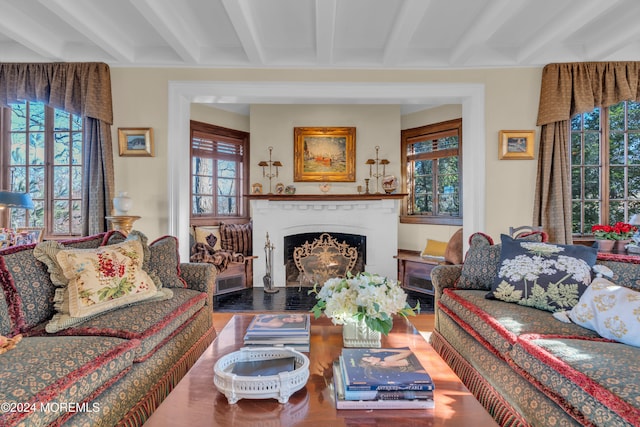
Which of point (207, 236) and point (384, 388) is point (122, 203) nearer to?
point (207, 236)

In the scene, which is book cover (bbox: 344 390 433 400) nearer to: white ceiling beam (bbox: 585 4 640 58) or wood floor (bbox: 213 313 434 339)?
wood floor (bbox: 213 313 434 339)

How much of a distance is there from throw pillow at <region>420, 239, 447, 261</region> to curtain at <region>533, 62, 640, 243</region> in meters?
1.34

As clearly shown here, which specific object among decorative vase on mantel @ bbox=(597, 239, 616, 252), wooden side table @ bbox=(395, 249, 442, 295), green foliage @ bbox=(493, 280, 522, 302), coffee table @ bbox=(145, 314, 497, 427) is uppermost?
decorative vase on mantel @ bbox=(597, 239, 616, 252)

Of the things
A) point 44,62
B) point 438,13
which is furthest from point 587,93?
point 44,62

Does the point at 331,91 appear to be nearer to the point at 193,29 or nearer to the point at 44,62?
the point at 193,29

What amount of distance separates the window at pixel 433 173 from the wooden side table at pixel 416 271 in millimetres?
730

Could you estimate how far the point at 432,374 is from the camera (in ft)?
4.25

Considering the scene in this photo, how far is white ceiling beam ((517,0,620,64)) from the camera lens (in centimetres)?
243

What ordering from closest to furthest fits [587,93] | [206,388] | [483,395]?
[206,388] → [483,395] → [587,93]

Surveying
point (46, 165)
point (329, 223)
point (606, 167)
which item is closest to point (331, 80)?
point (329, 223)

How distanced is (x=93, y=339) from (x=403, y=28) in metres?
2.89

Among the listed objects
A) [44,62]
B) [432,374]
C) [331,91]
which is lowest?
[432,374]

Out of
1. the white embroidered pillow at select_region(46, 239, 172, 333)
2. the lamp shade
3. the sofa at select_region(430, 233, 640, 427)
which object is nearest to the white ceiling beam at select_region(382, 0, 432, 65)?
the sofa at select_region(430, 233, 640, 427)

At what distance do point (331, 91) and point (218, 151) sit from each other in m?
2.31
